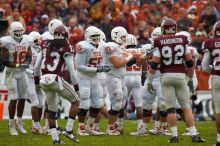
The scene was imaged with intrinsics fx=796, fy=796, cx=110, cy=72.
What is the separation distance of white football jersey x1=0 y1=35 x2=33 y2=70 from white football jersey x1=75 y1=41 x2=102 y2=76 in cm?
119

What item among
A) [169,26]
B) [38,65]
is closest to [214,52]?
[169,26]

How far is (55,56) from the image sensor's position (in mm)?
13375

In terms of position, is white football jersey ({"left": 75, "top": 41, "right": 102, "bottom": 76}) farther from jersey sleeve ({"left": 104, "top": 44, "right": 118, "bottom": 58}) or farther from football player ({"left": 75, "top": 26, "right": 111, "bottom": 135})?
jersey sleeve ({"left": 104, "top": 44, "right": 118, "bottom": 58})

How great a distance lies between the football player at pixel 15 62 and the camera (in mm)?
15234

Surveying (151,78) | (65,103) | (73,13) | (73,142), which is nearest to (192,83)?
(151,78)

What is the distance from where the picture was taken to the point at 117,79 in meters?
15.3

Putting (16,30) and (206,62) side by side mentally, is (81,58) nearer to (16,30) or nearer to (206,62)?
(16,30)

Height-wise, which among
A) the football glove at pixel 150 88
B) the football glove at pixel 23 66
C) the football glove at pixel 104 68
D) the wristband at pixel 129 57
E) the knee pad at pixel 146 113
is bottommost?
the knee pad at pixel 146 113

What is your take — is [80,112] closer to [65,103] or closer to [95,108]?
[95,108]

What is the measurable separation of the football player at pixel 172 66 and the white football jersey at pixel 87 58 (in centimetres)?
164

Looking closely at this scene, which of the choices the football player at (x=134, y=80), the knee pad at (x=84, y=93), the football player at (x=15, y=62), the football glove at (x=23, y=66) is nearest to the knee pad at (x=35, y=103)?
the football player at (x=15, y=62)

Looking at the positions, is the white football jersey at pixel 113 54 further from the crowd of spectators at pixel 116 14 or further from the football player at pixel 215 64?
the crowd of spectators at pixel 116 14

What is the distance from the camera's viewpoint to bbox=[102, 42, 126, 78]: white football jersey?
15000mm

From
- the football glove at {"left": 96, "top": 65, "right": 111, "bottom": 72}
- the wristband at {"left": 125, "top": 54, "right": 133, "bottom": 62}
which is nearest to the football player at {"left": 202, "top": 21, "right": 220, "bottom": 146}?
the football glove at {"left": 96, "top": 65, "right": 111, "bottom": 72}
